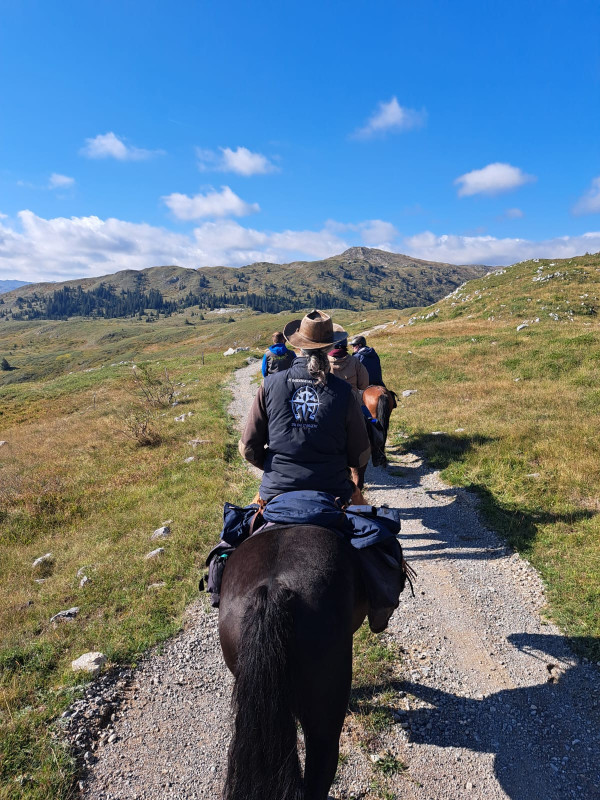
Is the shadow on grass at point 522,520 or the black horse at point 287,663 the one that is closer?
the black horse at point 287,663

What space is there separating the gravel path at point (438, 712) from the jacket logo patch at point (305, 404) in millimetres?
3259

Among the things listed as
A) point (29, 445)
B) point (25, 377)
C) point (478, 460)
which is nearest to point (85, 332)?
point (25, 377)

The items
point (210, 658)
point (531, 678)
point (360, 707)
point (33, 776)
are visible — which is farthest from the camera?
point (210, 658)

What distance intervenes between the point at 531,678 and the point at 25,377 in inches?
4891

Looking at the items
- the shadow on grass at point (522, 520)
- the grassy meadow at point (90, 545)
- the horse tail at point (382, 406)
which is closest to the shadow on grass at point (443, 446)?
the horse tail at point (382, 406)

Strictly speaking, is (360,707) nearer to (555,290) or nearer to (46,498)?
(46,498)

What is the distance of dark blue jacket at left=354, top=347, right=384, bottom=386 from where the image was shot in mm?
10250

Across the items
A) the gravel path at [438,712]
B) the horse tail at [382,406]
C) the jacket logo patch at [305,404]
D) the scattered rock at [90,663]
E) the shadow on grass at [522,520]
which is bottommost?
the gravel path at [438,712]

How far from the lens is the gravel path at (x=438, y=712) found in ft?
12.3

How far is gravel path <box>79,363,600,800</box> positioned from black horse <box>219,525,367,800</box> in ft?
4.98

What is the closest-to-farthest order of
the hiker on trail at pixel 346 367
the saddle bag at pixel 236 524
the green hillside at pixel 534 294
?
the saddle bag at pixel 236 524
the hiker on trail at pixel 346 367
the green hillside at pixel 534 294

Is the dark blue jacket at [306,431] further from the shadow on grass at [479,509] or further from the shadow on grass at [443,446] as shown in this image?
the shadow on grass at [443,446]

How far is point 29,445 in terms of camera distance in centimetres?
1822

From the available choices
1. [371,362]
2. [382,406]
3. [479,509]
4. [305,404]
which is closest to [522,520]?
[479,509]
